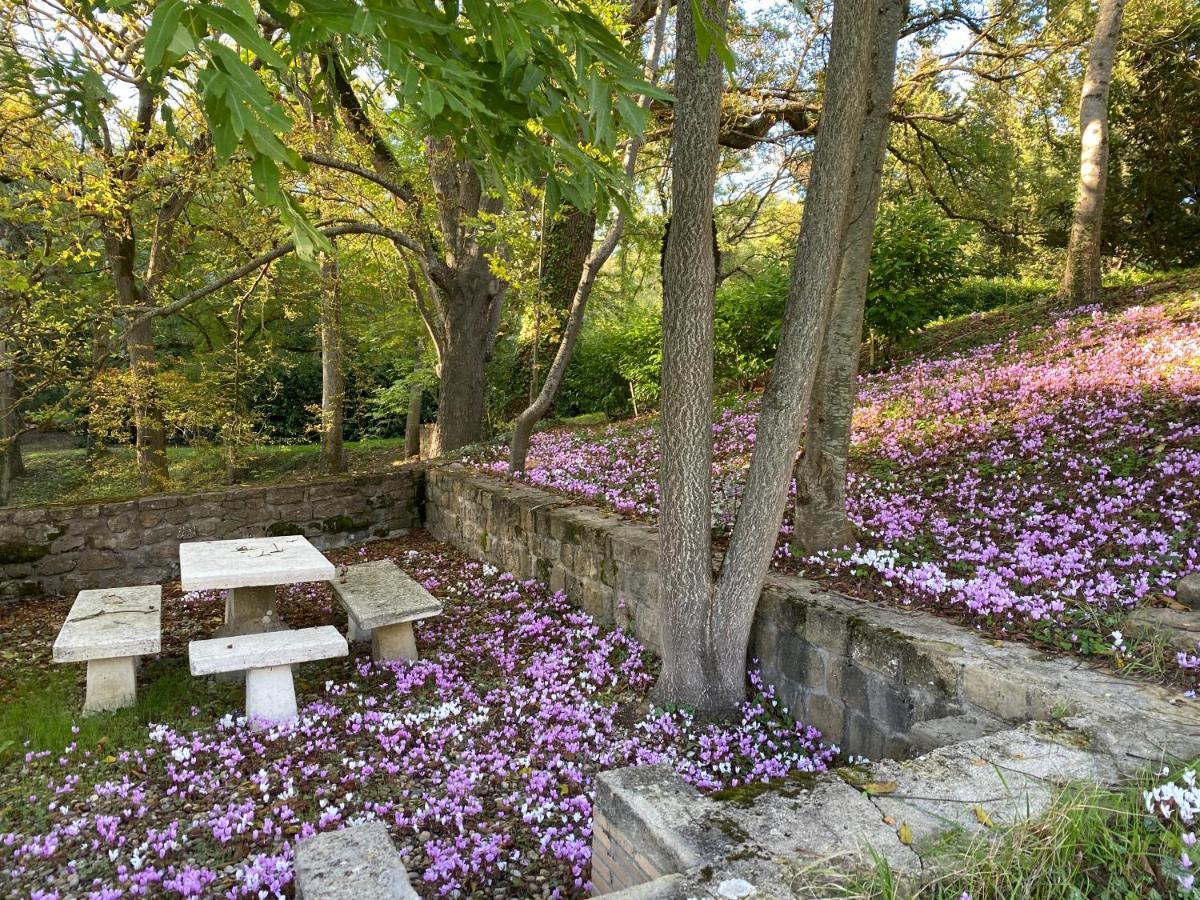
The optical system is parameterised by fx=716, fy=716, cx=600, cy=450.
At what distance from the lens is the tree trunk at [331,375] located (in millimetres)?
10383

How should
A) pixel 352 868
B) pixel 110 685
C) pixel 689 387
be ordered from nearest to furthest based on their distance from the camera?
1. pixel 352 868
2. pixel 689 387
3. pixel 110 685

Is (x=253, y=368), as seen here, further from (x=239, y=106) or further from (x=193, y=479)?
(x=239, y=106)

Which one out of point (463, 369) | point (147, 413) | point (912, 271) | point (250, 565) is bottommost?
point (250, 565)

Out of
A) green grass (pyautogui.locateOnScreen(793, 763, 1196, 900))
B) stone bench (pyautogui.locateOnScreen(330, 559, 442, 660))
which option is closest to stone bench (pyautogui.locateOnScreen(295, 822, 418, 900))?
green grass (pyautogui.locateOnScreen(793, 763, 1196, 900))

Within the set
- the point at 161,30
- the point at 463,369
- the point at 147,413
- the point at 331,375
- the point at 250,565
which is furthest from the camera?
the point at 331,375

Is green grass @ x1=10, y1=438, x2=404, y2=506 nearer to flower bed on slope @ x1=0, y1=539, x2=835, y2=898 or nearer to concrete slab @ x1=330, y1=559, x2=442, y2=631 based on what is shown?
concrete slab @ x1=330, y1=559, x2=442, y2=631

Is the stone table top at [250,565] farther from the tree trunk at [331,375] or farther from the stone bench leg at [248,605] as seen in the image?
the tree trunk at [331,375]

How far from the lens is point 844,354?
3.96 metres

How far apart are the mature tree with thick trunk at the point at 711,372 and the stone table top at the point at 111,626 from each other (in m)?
2.79

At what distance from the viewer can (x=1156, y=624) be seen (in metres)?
2.77

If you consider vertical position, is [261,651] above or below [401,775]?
above

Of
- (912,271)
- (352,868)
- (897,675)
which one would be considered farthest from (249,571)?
(912,271)

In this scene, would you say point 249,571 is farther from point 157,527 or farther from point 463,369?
point 463,369

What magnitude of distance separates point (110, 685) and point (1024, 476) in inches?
217
